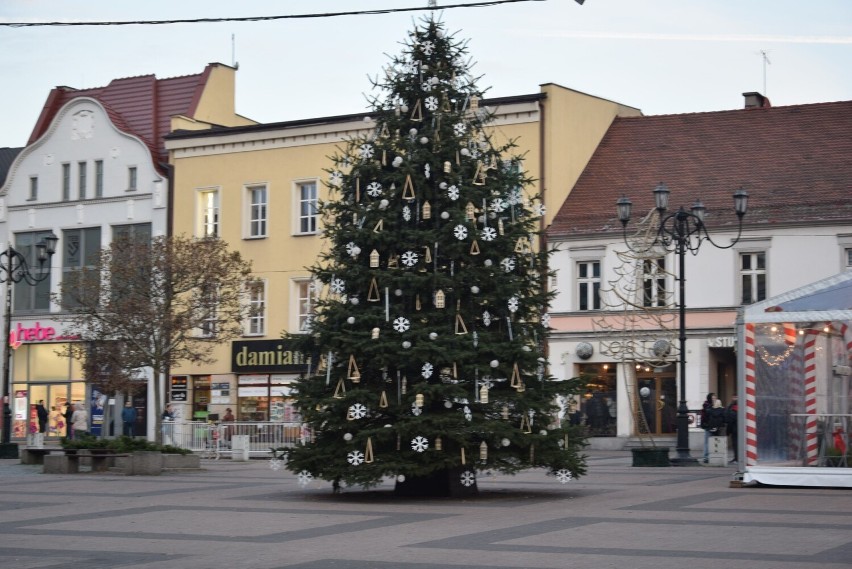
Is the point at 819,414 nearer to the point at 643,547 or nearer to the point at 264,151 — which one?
the point at 643,547

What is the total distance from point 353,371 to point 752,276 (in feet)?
80.5

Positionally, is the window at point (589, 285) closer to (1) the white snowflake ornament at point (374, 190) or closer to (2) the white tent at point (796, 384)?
(2) the white tent at point (796, 384)

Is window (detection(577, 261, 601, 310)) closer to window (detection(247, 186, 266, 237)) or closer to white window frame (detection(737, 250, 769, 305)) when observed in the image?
white window frame (detection(737, 250, 769, 305))

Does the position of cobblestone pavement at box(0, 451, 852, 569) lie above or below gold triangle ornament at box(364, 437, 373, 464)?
below

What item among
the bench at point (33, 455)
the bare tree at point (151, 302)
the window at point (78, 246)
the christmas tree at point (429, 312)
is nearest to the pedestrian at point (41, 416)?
the window at point (78, 246)

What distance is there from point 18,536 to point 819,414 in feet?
44.9

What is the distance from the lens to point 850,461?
23.8m

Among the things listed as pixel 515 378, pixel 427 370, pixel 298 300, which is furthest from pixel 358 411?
pixel 298 300

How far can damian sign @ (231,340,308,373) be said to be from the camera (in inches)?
1964

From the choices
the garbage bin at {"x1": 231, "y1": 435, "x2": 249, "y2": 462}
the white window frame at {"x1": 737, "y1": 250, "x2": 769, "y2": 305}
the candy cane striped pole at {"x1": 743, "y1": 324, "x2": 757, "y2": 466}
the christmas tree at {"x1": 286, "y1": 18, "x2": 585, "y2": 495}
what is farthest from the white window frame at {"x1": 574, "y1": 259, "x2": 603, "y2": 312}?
the christmas tree at {"x1": 286, "y1": 18, "x2": 585, "y2": 495}

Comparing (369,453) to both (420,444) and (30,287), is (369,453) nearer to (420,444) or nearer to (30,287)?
(420,444)

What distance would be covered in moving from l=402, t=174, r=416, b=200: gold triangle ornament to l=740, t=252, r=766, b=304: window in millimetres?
23467

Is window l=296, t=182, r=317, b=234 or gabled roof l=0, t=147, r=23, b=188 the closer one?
window l=296, t=182, r=317, b=234

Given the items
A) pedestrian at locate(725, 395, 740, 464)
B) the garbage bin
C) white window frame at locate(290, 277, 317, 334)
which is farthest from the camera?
white window frame at locate(290, 277, 317, 334)
